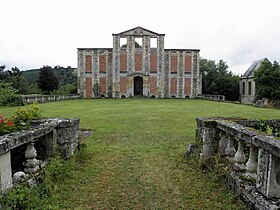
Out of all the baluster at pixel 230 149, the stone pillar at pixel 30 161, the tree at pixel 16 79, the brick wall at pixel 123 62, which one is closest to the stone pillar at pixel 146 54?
the brick wall at pixel 123 62

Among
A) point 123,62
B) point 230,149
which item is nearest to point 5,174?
point 230,149

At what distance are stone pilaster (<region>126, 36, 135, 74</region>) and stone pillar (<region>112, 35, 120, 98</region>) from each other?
150 cm

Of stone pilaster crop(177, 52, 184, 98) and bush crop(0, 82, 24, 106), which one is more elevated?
stone pilaster crop(177, 52, 184, 98)

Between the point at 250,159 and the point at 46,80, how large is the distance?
1792 inches

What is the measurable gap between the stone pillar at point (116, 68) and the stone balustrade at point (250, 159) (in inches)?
1277

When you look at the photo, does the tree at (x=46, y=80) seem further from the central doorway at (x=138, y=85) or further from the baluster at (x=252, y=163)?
the baluster at (x=252, y=163)

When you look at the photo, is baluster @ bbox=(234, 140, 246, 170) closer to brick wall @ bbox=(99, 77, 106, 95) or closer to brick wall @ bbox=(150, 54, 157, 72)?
brick wall @ bbox=(150, 54, 157, 72)

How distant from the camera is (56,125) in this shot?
189 inches

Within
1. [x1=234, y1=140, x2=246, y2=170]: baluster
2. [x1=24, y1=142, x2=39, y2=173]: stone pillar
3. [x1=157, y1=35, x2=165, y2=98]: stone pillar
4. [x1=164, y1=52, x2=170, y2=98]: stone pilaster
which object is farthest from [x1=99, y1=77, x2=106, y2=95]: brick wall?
[x1=234, y1=140, x2=246, y2=170]: baluster

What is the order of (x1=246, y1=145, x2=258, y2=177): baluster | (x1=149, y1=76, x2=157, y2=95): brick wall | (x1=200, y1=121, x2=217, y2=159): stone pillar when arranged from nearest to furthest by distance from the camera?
(x1=246, y1=145, x2=258, y2=177): baluster → (x1=200, y1=121, x2=217, y2=159): stone pillar → (x1=149, y1=76, x2=157, y2=95): brick wall

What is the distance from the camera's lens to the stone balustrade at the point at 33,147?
3002mm

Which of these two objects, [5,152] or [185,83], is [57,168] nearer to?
[5,152]

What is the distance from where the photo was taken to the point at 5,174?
2.96 m

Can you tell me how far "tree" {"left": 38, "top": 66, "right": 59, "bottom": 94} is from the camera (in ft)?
146
